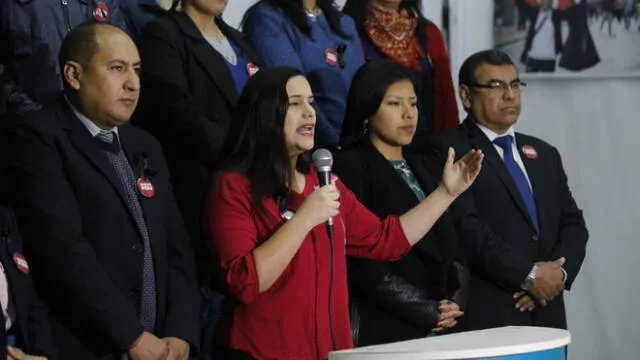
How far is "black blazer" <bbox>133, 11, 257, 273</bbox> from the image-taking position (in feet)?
13.7

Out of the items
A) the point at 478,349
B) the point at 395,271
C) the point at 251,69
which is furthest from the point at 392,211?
the point at 478,349

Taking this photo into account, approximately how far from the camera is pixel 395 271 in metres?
4.37

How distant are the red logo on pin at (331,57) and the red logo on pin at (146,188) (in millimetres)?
1274

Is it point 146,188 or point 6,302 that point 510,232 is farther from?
point 6,302

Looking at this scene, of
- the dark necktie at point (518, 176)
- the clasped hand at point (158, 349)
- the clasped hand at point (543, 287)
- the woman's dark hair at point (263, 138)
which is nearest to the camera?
the clasped hand at point (158, 349)

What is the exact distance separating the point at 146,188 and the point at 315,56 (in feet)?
4.15

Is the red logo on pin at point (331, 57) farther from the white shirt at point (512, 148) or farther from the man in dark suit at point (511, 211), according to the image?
the white shirt at point (512, 148)

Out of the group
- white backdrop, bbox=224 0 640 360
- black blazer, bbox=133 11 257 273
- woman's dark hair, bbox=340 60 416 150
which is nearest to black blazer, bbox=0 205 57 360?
black blazer, bbox=133 11 257 273

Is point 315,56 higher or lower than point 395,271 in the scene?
higher

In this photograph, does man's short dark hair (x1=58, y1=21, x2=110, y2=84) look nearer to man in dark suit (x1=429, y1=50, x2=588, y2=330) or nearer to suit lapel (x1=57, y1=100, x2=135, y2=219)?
suit lapel (x1=57, y1=100, x2=135, y2=219)

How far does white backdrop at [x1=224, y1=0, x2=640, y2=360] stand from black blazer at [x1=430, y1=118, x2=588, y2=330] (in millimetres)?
1281

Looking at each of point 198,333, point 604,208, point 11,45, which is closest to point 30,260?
point 198,333

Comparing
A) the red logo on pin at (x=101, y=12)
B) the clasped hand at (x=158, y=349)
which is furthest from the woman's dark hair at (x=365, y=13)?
the clasped hand at (x=158, y=349)

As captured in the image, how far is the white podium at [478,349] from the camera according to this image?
8.85 ft
